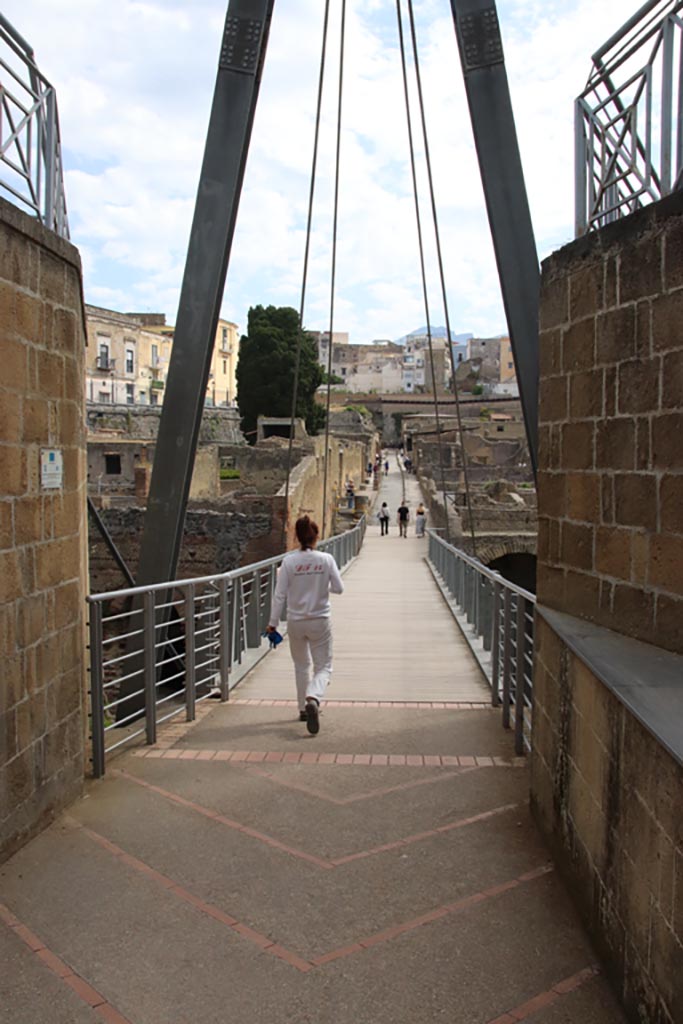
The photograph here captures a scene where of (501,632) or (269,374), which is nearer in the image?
(501,632)

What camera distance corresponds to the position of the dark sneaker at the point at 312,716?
229 inches

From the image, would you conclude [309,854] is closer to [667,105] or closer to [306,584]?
[306,584]

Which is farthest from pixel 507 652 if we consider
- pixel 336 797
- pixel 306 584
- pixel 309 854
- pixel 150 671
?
pixel 309 854

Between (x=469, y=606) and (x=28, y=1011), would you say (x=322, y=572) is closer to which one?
(x=28, y=1011)

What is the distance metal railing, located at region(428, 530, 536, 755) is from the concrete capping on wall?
148 centimetres

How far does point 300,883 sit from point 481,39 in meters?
6.15

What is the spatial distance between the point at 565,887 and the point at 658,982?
3.99ft

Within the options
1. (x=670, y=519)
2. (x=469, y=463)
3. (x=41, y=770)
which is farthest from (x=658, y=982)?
(x=469, y=463)

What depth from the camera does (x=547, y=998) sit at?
2.85 meters

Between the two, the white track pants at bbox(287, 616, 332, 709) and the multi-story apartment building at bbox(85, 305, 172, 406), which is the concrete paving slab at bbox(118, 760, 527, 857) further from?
the multi-story apartment building at bbox(85, 305, 172, 406)

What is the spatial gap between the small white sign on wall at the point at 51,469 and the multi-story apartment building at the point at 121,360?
5295 cm

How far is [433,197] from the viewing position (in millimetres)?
8492

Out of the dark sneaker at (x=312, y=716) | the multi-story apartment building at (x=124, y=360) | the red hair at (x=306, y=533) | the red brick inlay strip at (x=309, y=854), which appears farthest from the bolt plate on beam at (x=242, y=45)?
the multi-story apartment building at (x=124, y=360)

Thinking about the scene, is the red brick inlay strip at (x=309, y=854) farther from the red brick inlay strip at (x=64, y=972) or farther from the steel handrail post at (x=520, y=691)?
the red brick inlay strip at (x=64, y=972)
